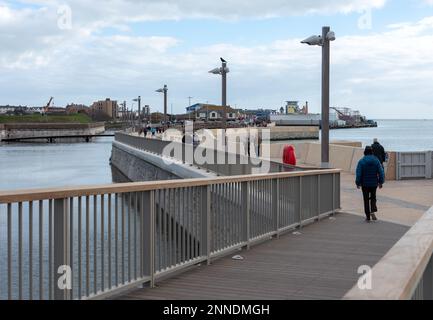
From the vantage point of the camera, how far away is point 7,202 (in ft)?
15.0

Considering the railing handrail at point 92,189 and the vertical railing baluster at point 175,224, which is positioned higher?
the railing handrail at point 92,189

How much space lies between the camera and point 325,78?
17.4 metres

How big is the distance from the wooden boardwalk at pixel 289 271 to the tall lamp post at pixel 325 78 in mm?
6109

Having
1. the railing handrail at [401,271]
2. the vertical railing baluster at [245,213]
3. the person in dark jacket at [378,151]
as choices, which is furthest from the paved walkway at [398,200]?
Result: the railing handrail at [401,271]

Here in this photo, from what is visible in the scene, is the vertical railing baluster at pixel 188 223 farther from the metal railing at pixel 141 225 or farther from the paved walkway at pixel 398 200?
the paved walkway at pixel 398 200

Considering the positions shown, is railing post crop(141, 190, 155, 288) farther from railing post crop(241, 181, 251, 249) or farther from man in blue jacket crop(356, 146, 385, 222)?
man in blue jacket crop(356, 146, 385, 222)

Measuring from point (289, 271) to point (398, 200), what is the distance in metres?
11.0

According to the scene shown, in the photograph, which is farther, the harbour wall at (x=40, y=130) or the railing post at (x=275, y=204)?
the harbour wall at (x=40, y=130)

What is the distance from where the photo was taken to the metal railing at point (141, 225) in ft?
16.7

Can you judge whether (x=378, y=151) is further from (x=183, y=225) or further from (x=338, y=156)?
(x=183, y=225)
